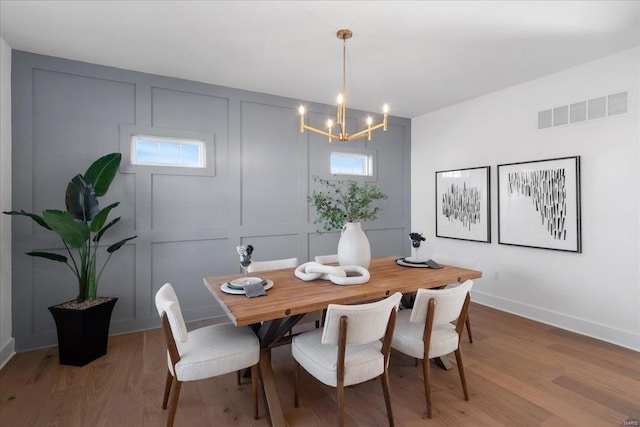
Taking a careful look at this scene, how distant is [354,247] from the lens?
8.37 ft

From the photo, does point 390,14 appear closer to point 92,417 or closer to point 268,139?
point 268,139

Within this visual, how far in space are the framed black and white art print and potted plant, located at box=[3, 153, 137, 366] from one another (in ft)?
13.7

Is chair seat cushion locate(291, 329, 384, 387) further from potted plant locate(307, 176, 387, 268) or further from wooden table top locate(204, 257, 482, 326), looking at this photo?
potted plant locate(307, 176, 387, 268)

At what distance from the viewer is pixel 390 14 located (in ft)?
7.66

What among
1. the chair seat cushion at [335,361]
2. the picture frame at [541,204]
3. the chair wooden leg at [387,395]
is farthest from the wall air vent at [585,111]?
the chair wooden leg at [387,395]

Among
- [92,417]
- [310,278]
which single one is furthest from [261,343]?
[92,417]

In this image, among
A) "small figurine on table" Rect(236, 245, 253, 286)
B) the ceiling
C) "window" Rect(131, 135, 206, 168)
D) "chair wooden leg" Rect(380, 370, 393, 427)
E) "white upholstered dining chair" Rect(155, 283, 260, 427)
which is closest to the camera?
"white upholstered dining chair" Rect(155, 283, 260, 427)

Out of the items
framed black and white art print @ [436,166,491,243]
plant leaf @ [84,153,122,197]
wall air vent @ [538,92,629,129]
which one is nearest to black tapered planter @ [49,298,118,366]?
plant leaf @ [84,153,122,197]

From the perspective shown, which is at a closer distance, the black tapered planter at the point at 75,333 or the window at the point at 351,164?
the black tapered planter at the point at 75,333

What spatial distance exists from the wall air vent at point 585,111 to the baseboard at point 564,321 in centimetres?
209

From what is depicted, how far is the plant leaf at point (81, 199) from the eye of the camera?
2.69 m

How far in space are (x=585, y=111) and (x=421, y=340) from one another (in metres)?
3.03

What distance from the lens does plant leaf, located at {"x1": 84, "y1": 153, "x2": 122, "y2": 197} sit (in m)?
2.78

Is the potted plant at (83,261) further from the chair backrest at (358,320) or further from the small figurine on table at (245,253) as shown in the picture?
the chair backrest at (358,320)
